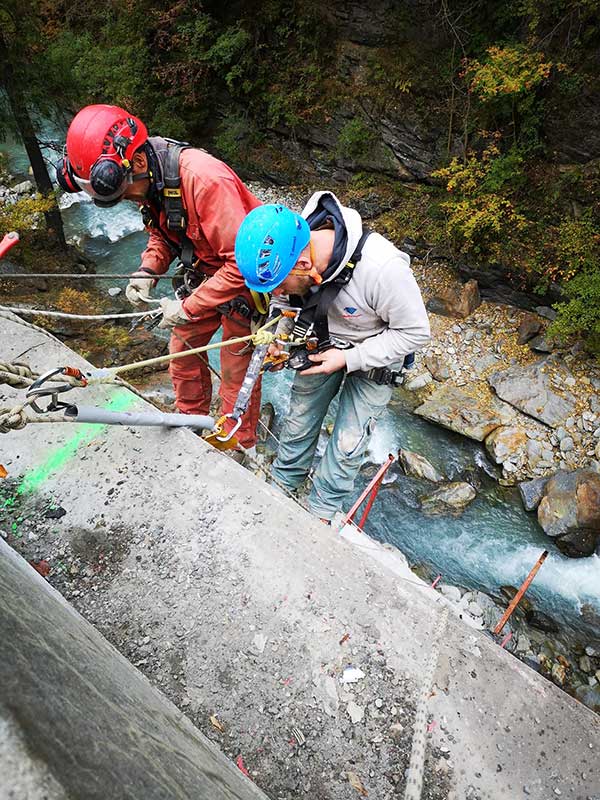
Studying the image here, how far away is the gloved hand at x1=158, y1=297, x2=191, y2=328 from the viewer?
2959 mm

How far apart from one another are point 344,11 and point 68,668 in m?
11.0

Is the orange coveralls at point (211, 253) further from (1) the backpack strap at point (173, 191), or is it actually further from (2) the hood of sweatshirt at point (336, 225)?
(2) the hood of sweatshirt at point (336, 225)

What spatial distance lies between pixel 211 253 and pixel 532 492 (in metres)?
4.75

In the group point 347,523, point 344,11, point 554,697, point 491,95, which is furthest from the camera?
point 344,11

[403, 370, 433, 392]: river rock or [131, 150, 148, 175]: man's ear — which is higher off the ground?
[131, 150, 148, 175]: man's ear

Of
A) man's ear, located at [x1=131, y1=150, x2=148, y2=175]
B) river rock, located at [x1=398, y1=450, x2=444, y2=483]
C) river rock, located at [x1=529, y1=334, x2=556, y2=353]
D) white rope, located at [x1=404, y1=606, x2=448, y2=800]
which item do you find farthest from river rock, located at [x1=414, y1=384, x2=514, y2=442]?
man's ear, located at [x1=131, y1=150, x2=148, y2=175]

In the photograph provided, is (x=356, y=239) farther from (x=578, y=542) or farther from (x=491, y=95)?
(x=491, y=95)

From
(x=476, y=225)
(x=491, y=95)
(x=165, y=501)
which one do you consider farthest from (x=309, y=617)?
(x=491, y=95)

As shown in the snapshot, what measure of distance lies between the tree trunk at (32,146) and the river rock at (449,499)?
22.5ft

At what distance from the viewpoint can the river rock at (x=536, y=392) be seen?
6.54 metres

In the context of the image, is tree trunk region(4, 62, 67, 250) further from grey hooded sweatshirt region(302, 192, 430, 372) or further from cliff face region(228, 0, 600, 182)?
grey hooded sweatshirt region(302, 192, 430, 372)

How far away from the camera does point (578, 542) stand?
5.37 metres

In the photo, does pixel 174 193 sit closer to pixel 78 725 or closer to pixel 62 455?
pixel 62 455

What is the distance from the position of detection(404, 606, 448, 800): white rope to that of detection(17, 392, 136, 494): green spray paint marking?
5.94 feet
